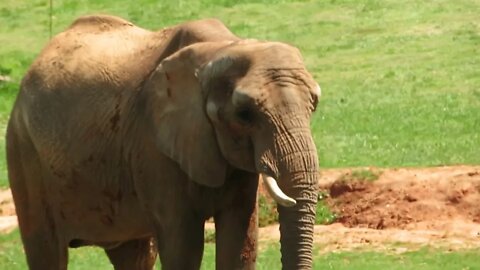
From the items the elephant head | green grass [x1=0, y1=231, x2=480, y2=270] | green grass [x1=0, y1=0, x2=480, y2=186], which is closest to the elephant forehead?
the elephant head

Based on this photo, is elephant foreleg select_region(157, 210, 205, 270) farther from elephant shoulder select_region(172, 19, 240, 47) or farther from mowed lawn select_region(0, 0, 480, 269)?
mowed lawn select_region(0, 0, 480, 269)

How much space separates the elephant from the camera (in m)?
9.05

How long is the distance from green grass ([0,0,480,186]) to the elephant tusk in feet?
31.8

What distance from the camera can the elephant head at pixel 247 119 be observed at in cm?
894

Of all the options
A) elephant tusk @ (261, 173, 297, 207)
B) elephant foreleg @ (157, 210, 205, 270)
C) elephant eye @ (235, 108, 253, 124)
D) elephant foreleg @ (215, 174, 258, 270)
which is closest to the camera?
elephant tusk @ (261, 173, 297, 207)

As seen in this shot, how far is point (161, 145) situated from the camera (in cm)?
1020

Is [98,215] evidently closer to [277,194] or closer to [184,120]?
[184,120]

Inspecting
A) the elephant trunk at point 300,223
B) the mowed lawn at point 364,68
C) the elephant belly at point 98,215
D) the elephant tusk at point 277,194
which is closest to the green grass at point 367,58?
the mowed lawn at point 364,68

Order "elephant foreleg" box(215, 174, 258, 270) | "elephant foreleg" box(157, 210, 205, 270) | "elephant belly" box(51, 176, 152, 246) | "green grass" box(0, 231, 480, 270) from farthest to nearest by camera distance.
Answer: "green grass" box(0, 231, 480, 270)
"elephant belly" box(51, 176, 152, 246)
"elephant foreleg" box(157, 210, 205, 270)
"elephant foreleg" box(215, 174, 258, 270)

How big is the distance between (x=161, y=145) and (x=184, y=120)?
28 cm

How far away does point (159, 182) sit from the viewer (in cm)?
1027

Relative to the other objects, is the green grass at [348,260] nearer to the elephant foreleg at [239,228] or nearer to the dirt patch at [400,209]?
the dirt patch at [400,209]

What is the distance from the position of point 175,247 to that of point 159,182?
405 millimetres

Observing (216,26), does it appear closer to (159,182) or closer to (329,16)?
(159,182)
